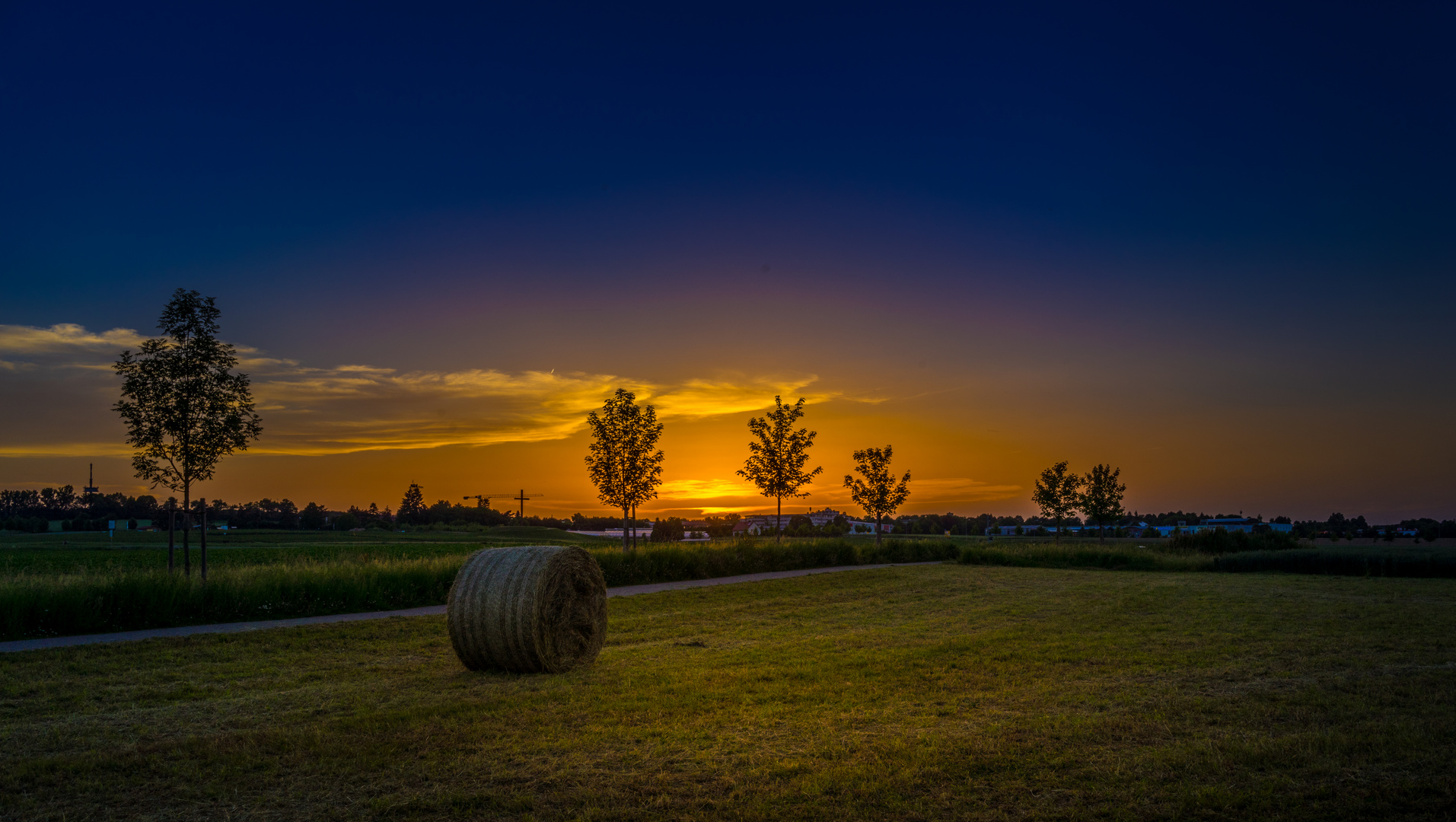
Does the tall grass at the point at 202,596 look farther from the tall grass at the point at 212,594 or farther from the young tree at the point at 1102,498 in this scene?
the young tree at the point at 1102,498

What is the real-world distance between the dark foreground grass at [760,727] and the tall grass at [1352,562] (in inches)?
833

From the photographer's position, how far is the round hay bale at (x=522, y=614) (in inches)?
436

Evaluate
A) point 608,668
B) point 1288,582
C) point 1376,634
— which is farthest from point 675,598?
point 1288,582

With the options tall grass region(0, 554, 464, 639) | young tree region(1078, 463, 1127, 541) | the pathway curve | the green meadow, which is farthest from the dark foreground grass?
young tree region(1078, 463, 1127, 541)

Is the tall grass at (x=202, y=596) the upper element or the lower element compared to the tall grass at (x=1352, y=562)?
upper

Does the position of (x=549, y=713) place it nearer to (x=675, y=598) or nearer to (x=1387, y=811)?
(x=1387, y=811)

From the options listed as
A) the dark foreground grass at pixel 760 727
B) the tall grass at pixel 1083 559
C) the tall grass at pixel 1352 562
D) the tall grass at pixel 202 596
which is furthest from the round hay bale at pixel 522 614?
the tall grass at pixel 1352 562

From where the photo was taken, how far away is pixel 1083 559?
37.8m

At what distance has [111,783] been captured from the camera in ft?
20.9

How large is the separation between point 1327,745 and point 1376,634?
8.73 meters

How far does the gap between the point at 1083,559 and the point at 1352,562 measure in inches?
380

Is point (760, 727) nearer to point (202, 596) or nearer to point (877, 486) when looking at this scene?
point (202, 596)

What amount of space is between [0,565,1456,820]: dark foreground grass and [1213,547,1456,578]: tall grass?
21.2 m

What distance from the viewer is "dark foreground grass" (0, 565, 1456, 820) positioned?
19.1 ft
